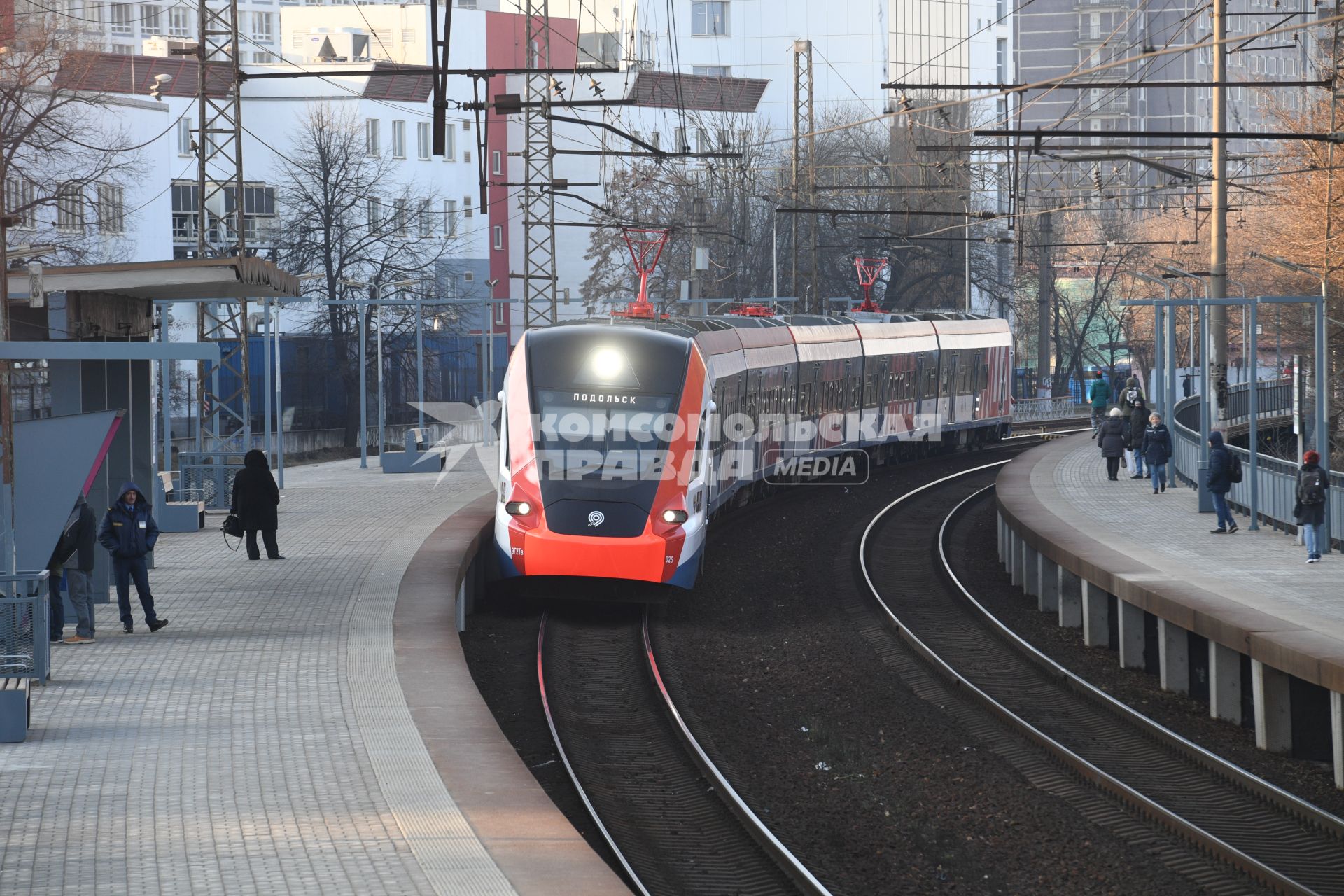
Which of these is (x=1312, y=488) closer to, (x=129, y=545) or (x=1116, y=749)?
(x=1116, y=749)

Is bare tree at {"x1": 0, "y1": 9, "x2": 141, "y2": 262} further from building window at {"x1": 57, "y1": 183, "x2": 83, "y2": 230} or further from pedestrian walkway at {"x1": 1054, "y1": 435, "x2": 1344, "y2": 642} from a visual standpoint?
pedestrian walkway at {"x1": 1054, "y1": 435, "x2": 1344, "y2": 642}

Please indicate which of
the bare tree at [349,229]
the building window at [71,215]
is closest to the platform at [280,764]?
the bare tree at [349,229]

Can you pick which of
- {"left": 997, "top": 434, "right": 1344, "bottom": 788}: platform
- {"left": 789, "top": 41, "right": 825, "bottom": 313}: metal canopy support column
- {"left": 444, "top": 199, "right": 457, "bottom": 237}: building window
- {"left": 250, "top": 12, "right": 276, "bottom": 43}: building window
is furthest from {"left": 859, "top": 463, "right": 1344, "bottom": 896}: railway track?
{"left": 250, "top": 12, "right": 276, "bottom": 43}: building window

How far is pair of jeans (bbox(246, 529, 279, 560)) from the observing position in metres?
20.6

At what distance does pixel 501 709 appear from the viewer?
14.8 metres

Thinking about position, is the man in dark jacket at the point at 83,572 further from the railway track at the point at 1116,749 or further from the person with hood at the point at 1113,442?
the person with hood at the point at 1113,442

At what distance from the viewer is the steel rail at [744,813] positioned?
32.5 feet

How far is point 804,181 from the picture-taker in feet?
218

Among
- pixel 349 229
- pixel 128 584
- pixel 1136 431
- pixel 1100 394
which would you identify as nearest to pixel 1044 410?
pixel 1100 394

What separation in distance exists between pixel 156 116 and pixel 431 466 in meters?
33.2

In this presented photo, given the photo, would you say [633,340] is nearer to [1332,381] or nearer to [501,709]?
[501,709]

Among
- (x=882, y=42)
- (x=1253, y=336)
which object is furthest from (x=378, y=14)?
(x=1253, y=336)

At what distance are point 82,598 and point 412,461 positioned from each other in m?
19.0

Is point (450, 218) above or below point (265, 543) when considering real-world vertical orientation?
above
